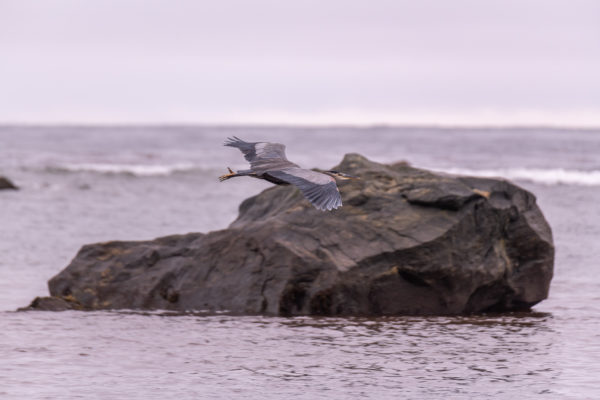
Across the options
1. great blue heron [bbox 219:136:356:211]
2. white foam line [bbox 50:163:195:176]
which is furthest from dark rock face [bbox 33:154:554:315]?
white foam line [bbox 50:163:195:176]

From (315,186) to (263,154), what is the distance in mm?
1422

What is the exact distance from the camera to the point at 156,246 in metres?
9.95

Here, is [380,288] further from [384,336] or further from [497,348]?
[497,348]

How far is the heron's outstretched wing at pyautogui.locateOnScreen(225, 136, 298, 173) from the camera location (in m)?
7.79

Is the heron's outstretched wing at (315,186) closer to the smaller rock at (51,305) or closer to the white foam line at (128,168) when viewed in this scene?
the smaller rock at (51,305)

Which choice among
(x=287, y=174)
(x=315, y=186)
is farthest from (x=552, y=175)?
(x=315, y=186)

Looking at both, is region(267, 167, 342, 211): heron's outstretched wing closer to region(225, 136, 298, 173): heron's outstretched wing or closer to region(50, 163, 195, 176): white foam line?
region(225, 136, 298, 173): heron's outstretched wing

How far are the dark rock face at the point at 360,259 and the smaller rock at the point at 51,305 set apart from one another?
0.10m

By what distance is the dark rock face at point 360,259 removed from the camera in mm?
8891

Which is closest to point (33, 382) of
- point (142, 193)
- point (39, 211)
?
point (39, 211)

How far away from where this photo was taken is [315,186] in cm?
689

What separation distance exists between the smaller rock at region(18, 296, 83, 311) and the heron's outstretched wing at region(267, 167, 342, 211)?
10.4 ft

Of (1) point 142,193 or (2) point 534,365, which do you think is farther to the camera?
(1) point 142,193

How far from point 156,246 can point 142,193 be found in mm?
14524
